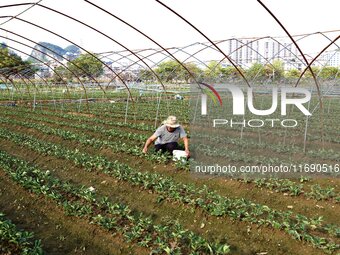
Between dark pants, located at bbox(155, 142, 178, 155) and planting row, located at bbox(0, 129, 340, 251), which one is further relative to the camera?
dark pants, located at bbox(155, 142, 178, 155)

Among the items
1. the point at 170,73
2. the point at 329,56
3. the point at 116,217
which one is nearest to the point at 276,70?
the point at 329,56

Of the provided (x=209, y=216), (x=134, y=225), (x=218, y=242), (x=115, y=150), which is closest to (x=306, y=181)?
(x=209, y=216)

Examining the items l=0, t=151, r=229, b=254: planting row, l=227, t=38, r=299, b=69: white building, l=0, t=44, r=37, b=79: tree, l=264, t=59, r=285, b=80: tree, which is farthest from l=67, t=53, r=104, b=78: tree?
l=0, t=151, r=229, b=254: planting row

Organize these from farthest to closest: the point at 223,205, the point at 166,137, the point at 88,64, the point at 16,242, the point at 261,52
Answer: the point at 88,64
the point at 261,52
the point at 166,137
the point at 223,205
the point at 16,242

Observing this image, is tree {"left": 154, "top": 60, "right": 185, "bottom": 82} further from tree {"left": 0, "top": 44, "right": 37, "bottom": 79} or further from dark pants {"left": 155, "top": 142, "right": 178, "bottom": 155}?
dark pants {"left": 155, "top": 142, "right": 178, "bottom": 155}

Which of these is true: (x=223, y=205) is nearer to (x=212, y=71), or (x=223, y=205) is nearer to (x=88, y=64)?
(x=212, y=71)

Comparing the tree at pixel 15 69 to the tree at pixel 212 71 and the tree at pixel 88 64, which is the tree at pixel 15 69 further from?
the tree at pixel 212 71

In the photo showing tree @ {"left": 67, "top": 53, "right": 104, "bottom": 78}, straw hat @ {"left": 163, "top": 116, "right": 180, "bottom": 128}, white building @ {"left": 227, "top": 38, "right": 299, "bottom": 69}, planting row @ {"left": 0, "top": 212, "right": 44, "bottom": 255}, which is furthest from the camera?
tree @ {"left": 67, "top": 53, "right": 104, "bottom": 78}

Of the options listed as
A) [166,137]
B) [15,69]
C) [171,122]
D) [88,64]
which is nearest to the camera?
[171,122]

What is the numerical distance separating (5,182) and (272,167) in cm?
584

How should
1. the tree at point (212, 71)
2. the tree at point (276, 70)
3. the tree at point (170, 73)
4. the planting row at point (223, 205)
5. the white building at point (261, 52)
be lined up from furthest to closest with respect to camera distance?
the tree at point (170, 73) < the tree at point (276, 70) < the tree at point (212, 71) < the white building at point (261, 52) < the planting row at point (223, 205)

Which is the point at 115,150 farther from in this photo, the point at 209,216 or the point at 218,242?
the point at 218,242

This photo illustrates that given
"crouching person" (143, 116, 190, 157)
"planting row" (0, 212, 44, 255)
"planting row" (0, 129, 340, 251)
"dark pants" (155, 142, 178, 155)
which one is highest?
"crouching person" (143, 116, 190, 157)

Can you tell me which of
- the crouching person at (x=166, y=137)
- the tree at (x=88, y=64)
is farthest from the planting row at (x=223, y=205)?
the tree at (x=88, y=64)
